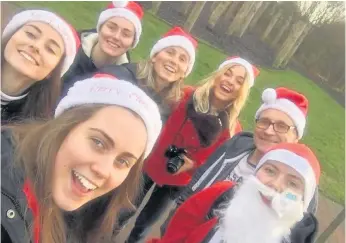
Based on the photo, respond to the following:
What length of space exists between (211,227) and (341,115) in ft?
2.10

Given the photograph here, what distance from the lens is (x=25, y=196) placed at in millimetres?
935

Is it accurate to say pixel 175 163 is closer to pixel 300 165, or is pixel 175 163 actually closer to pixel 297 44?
pixel 300 165

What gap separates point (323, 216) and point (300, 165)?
514 millimetres

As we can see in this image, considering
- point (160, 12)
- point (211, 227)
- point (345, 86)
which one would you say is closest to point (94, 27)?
point (160, 12)

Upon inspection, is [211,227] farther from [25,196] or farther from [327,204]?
[327,204]

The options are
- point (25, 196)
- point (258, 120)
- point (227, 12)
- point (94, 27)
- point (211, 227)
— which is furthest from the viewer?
point (227, 12)

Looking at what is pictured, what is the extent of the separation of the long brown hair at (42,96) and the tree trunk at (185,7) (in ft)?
1.66

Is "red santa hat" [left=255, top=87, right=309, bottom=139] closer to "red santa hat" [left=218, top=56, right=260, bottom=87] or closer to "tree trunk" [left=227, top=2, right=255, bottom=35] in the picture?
"red santa hat" [left=218, top=56, right=260, bottom=87]

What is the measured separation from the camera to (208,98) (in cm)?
129

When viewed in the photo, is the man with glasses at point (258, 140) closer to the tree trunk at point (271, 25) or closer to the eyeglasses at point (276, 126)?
the eyeglasses at point (276, 126)

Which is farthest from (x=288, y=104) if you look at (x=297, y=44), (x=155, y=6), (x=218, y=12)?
(x=155, y=6)

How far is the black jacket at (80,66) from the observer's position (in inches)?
46.9

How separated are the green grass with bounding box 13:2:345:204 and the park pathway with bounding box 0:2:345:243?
1.2 inches

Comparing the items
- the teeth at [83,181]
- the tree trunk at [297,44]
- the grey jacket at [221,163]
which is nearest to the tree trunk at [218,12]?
the tree trunk at [297,44]
